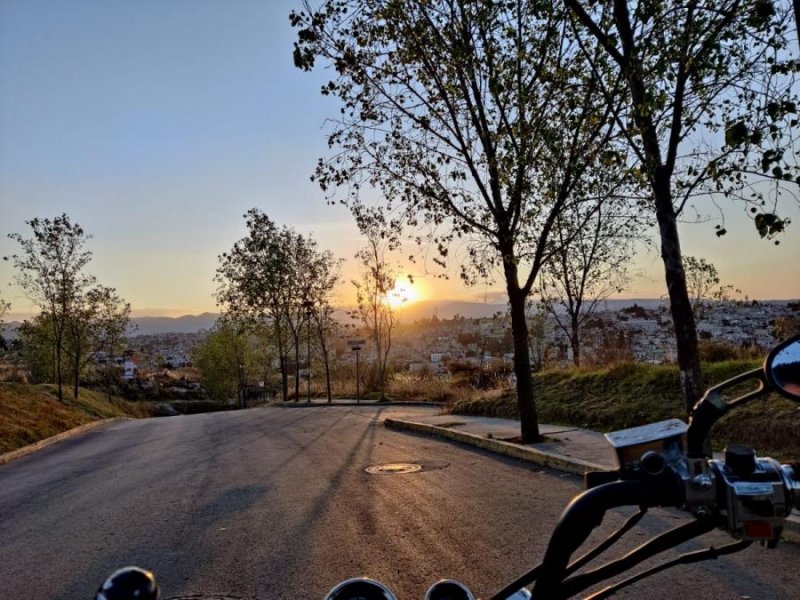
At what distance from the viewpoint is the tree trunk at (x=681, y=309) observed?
8070 millimetres

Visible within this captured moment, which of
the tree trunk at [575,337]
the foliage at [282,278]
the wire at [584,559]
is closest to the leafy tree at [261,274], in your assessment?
the foliage at [282,278]

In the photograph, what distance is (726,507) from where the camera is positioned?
1470mm

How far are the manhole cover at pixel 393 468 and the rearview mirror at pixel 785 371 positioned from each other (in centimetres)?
843

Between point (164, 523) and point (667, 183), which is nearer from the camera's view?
point (164, 523)

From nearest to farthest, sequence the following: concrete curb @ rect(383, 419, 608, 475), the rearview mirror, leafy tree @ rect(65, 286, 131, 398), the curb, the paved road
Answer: the rearview mirror → the paved road → the curb → concrete curb @ rect(383, 419, 608, 475) → leafy tree @ rect(65, 286, 131, 398)

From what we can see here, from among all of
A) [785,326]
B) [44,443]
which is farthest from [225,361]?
[785,326]

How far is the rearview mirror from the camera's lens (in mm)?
1528

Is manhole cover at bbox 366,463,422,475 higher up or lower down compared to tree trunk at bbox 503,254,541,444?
lower down

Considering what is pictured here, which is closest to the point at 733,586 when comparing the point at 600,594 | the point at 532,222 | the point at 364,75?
the point at 600,594

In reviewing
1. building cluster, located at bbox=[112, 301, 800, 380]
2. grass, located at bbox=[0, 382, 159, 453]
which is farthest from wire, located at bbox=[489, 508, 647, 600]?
grass, located at bbox=[0, 382, 159, 453]

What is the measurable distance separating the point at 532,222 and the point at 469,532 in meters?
7.49

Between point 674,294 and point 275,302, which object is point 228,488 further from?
point 275,302

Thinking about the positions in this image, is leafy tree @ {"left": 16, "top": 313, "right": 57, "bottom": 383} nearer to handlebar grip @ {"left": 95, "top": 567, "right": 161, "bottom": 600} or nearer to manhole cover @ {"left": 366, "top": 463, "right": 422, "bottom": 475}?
manhole cover @ {"left": 366, "top": 463, "right": 422, "bottom": 475}

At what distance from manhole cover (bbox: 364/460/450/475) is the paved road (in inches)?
3.7
